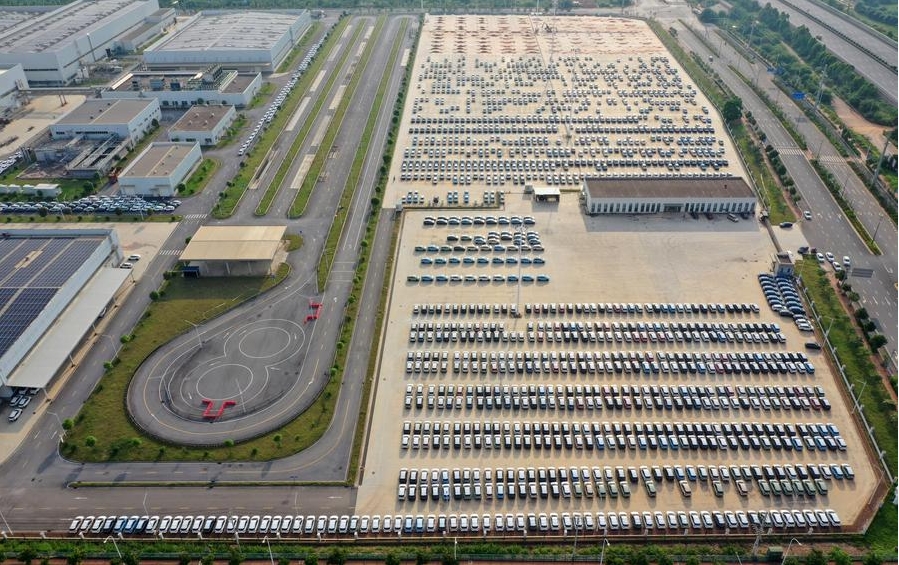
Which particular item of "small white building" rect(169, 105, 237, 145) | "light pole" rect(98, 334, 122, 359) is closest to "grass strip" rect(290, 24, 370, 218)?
"small white building" rect(169, 105, 237, 145)

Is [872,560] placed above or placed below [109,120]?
above

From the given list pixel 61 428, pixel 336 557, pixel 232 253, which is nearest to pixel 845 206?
pixel 232 253

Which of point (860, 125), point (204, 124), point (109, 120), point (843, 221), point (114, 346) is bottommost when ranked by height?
point (114, 346)

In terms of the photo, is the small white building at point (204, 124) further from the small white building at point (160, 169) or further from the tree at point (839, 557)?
the tree at point (839, 557)

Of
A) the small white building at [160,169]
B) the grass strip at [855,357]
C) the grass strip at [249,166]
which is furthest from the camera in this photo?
the small white building at [160,169]

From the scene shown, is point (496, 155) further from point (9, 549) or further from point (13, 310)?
point (9, 549)

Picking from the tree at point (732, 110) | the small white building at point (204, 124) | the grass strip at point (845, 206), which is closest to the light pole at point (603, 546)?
the grass strip at point (845, 206)

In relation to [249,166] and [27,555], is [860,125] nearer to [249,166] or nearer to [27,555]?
[249,166]
